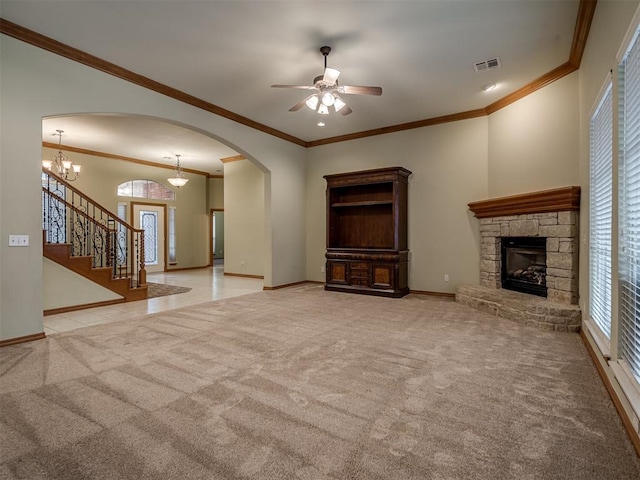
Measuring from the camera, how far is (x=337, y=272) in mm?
6520

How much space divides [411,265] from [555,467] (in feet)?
15.7

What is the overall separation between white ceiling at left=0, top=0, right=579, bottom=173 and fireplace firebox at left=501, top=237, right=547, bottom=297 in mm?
2251

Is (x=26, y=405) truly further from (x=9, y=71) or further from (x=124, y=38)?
(x=124, y=38)

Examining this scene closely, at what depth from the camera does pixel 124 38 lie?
11.7ft

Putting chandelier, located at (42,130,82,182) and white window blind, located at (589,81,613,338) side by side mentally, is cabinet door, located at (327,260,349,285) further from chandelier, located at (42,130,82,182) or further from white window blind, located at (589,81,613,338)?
chandelier, located at (42,130,82,182)

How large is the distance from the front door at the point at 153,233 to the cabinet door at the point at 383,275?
709 centimetres

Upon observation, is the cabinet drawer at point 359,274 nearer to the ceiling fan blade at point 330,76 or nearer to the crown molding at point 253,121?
the crown molding at point 253,121

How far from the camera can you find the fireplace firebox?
15.2 ft

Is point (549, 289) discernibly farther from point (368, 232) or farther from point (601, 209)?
point (368, 232)

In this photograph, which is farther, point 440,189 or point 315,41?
point 440,189

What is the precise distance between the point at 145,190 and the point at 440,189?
8334 mm

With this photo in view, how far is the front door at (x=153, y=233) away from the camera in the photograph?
9.75 metres

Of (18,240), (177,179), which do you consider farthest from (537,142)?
(177,179)

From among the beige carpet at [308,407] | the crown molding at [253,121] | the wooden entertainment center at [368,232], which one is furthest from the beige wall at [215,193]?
the beige carpet at [308,407]
